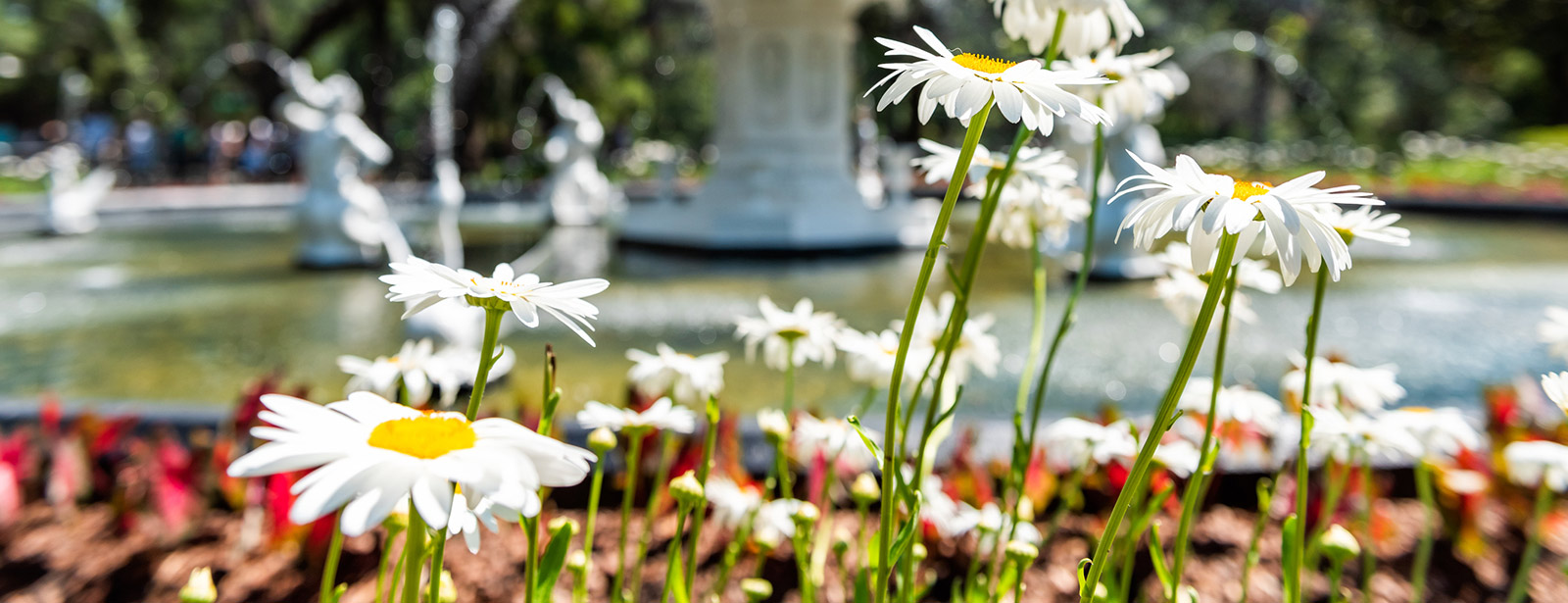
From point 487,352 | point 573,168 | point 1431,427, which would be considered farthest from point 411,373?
point 573,168

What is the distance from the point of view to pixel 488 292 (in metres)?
0.91

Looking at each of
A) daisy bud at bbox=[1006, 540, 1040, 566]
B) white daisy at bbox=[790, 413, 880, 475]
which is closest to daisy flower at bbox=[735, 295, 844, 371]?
white daisy at bbox=[790, 413, 880, 475]

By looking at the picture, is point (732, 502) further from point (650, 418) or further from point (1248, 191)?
point (1248, 191)

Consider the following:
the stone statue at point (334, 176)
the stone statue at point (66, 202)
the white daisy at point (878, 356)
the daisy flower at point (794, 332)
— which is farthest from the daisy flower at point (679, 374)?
the stone statue at point (66, 202)

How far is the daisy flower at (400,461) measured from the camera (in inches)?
28.5

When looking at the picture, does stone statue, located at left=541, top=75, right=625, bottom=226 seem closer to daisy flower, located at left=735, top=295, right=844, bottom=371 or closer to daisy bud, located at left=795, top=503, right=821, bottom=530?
daisy flower, located at left=735, top=295, right=844, bottom=371

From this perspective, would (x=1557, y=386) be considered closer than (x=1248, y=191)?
No

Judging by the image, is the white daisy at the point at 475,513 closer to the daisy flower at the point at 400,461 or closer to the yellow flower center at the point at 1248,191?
the daisy flower at the point at 400,461

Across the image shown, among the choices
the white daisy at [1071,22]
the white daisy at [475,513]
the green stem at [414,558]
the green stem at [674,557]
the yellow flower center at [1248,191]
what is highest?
the white daisy at [1071,22]

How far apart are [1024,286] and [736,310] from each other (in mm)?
2230

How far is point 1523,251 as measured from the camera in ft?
→ 34.3

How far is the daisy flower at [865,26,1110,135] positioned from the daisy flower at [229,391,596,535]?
415 millimetres

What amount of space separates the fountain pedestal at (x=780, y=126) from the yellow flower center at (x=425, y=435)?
9007 millimetres

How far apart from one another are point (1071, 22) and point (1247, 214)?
2.25ft
